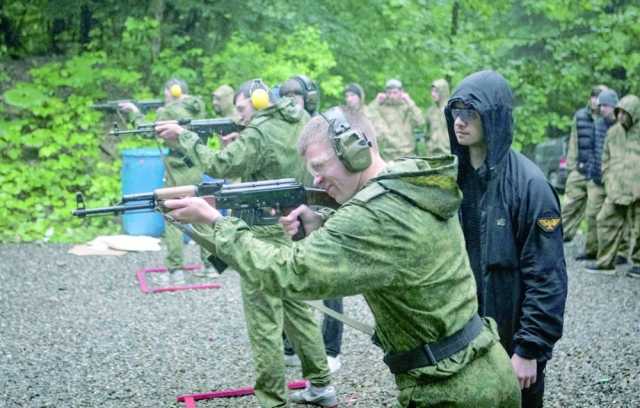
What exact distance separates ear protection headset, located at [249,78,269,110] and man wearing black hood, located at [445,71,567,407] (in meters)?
2.70

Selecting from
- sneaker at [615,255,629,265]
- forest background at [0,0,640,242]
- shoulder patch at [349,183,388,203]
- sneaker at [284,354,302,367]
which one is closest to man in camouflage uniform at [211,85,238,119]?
forest background at [0,0,640,242]

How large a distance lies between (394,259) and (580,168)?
32.4 ft

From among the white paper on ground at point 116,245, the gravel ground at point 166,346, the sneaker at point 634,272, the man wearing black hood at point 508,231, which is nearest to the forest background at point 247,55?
the white paper on ground at point 116,245

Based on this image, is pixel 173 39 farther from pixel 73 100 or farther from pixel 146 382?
pixel 146 382

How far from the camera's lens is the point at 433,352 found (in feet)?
9.05

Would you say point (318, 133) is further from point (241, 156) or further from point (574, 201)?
point (574, 201)

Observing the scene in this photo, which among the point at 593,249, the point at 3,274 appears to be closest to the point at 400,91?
the point at 593,249

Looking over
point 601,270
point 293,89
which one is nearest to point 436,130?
point 601,270

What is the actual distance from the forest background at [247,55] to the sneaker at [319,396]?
Result: 8.56 meters

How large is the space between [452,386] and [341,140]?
94 centimetres

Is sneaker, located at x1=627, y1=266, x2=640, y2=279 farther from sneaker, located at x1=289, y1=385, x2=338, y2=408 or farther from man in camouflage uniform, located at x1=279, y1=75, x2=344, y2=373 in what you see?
sneaker, located at x1=289, y1=385, x2=338, y2=408

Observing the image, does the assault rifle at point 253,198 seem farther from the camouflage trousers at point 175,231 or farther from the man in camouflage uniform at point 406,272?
the camouflage trousers at point 175,231

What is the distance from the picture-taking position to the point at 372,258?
2.63 m

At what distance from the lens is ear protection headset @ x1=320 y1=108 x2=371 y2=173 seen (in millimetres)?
2875
